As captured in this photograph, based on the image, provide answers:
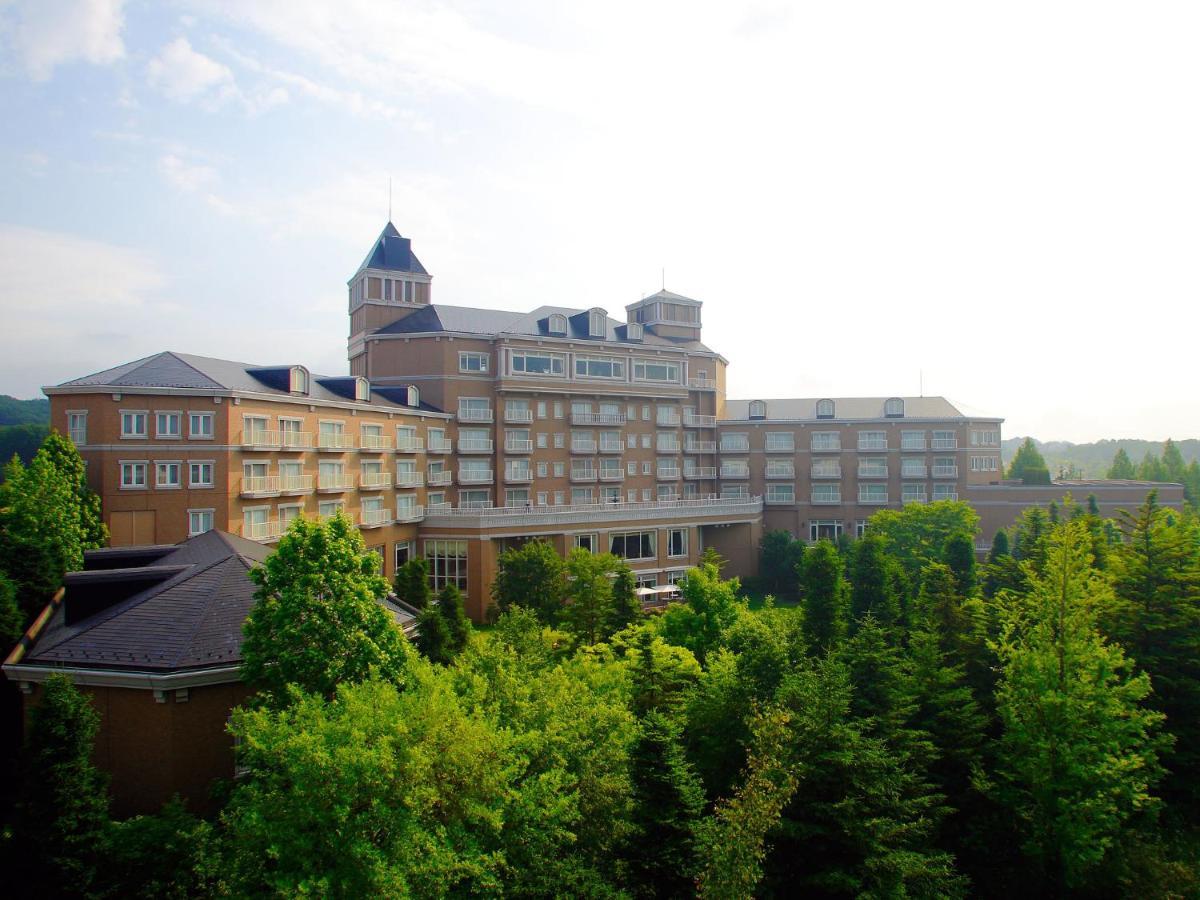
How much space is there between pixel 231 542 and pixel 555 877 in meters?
18.4

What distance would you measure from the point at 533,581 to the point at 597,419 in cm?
2573

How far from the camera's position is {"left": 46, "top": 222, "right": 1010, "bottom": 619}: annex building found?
117 feet

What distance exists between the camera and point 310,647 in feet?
62.5

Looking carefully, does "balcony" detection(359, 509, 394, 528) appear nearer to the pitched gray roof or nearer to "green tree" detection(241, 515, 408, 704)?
"green tree" detection(241, 515, 408, 704)

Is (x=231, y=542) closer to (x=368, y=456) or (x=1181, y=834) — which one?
(x=368, y=456)

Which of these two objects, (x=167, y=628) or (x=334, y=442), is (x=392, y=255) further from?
(x=167, y=628)

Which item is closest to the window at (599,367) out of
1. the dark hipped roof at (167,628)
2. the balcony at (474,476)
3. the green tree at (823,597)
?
the balcony at (474,476)

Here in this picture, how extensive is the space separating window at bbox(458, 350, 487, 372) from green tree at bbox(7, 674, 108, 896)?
42143mm

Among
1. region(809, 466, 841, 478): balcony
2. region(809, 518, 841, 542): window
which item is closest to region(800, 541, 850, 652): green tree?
region(809, 518, 841, 542): window

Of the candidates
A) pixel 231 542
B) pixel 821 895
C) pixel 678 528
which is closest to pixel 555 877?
pixel 821 895

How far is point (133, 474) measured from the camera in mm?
34531

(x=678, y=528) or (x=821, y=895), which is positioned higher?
(x=678, y=528)

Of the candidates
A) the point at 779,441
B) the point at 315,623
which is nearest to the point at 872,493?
the point at 779,441

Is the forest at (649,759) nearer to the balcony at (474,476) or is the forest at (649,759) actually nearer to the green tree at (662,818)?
the green tree at (662,818)
